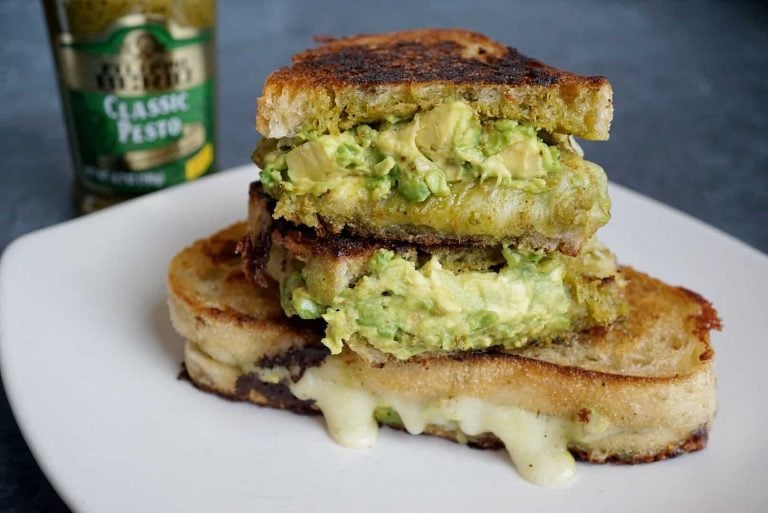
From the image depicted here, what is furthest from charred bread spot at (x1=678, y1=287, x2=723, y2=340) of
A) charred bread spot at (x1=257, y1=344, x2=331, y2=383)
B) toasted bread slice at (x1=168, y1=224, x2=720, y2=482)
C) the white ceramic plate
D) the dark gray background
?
the dark gray background

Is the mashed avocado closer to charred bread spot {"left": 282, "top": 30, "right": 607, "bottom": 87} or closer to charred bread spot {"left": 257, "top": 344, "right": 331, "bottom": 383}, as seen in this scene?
charred bread spot {"left": 282, "top": 30, "right": 607, "bottom": 87}

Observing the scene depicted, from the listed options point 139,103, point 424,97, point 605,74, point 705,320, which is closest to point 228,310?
point 424,97

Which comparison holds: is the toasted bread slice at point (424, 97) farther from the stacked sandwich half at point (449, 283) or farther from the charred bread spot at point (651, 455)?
the charred bread spot at point (651, 455)

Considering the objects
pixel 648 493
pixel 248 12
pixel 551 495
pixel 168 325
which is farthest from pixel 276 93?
pixel 248 12

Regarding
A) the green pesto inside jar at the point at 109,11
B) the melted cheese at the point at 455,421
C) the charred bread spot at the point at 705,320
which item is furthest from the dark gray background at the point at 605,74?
the melted cheese at the point at 455,421

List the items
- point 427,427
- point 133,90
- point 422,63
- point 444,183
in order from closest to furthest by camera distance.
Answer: point 444,183 → point 427,427 → point 422,63 → point 133,90

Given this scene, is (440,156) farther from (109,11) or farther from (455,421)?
(109,11)
